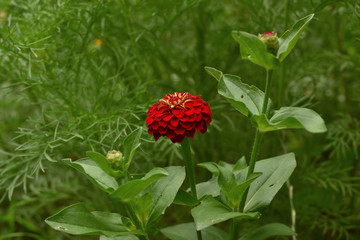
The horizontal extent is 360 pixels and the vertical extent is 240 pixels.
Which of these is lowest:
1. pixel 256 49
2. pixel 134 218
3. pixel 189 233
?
pixel 189 233

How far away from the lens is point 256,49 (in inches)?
21.0

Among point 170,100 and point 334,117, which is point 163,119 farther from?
point 334,117

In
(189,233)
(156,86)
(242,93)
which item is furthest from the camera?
(156,86)

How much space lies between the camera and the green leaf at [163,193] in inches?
24.8

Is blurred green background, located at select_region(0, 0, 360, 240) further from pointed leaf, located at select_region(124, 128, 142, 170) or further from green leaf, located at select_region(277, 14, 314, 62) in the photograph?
green leaf, located at select_region(277, 14, 314, 62)

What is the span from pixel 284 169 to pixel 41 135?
1.53 ft

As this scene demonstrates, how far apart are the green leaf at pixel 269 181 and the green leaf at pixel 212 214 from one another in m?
0.05

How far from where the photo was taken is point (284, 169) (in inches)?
25.9

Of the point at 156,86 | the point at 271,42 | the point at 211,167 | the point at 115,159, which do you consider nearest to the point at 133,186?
the point at 115,159

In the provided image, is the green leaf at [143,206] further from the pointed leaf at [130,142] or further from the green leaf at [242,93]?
the green leaf at [242,93]

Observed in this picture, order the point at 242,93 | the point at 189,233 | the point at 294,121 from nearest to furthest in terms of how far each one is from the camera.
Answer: the point at 294,121
the point at 242,93
the point at 189,233

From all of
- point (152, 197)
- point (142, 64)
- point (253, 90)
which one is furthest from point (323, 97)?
point (152, 197)

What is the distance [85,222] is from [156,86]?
0.55m

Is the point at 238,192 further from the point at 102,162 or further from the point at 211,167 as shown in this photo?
the point at 102,162
